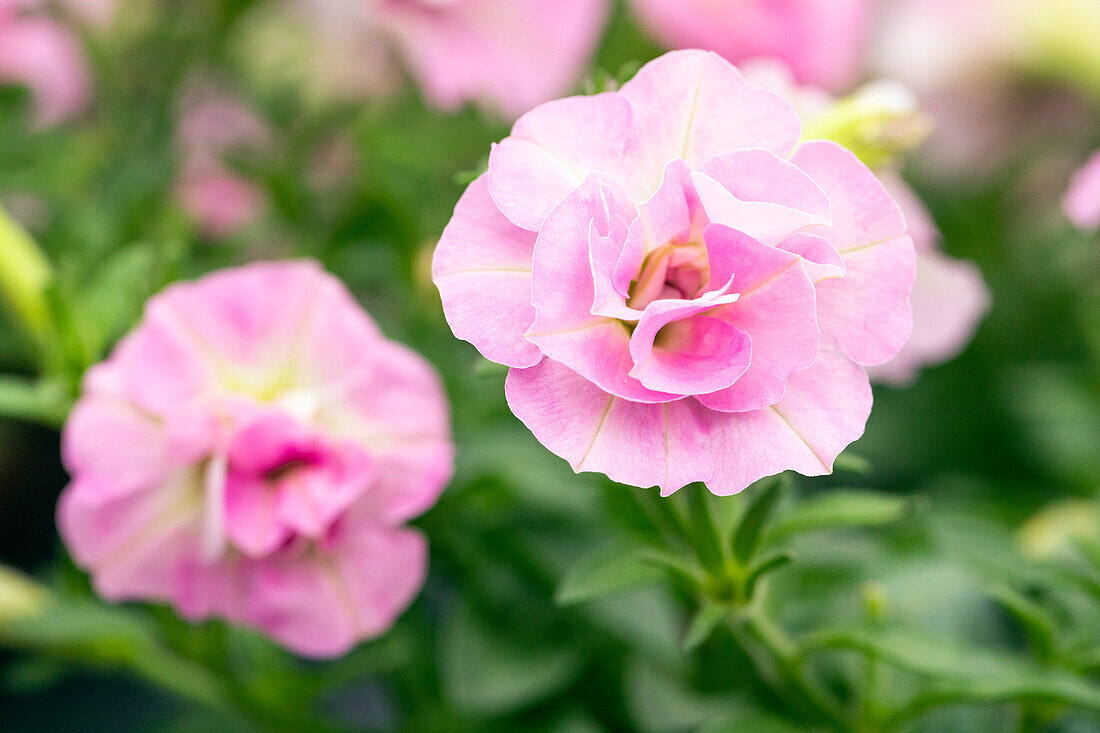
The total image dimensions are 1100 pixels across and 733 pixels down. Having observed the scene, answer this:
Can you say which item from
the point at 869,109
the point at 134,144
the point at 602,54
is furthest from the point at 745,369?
the point at 134,144

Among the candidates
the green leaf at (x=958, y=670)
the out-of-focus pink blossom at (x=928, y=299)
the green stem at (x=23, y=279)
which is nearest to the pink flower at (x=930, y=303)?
the out-of-focus pink blossom at (x=928, y=299)

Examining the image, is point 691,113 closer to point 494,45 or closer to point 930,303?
point 930,303

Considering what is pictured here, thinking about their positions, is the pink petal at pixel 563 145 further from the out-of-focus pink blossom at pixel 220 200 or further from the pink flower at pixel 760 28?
the out-of-focus pink blossom at pixel 220 200

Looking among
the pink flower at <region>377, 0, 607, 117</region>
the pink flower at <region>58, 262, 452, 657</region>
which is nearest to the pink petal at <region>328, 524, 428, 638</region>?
the pink flower at <region>58, 262, 452, 657</region>

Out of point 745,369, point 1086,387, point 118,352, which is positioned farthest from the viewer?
point 1086,387

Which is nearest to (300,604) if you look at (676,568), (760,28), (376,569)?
(376,569)

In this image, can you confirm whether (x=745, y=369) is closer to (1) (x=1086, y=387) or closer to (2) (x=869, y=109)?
(2) (x=869, y=109)

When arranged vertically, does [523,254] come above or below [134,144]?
above
